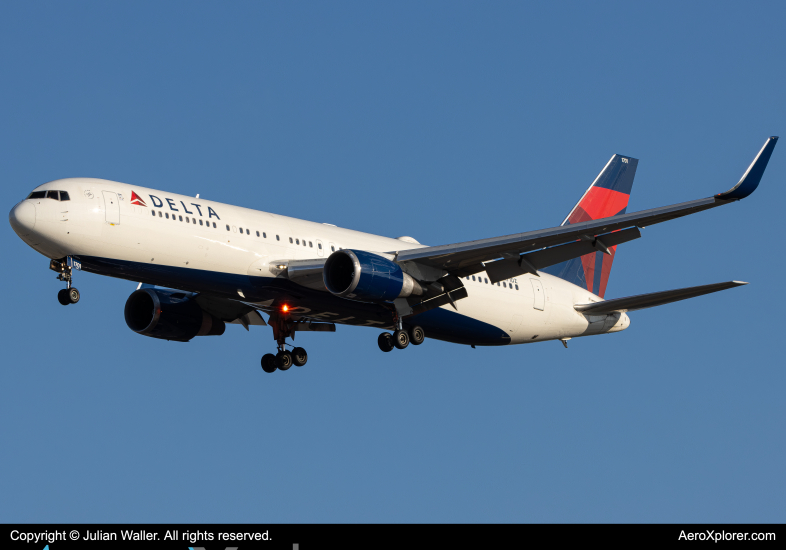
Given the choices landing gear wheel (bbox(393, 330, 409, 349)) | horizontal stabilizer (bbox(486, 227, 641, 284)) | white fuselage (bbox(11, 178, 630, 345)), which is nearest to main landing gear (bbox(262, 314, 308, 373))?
white fuselage (bbox(11, 178, 630, 345))

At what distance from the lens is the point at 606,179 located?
4656 cm

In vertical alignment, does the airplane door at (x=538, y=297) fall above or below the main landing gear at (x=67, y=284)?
above

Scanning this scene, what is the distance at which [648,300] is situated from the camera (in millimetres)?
36562

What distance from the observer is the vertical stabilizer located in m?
43.4

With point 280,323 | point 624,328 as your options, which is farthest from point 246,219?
point 624,328

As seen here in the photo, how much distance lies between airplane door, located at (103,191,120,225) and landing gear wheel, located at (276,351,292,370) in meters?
10.3

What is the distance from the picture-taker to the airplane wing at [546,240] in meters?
27.9

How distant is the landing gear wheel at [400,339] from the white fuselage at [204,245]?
3.89 ft

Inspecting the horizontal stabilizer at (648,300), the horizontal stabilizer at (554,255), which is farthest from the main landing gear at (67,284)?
the horizontal stabilizer at (648,300)

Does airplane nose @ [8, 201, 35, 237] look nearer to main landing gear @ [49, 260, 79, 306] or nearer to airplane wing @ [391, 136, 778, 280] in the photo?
main landing gear @ [49, 260, 79, 306]

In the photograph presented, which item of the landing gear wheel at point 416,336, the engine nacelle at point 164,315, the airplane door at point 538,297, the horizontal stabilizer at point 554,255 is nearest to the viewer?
the horizontal stabilizer at point 554,255

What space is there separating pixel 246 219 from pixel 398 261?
5.21 m

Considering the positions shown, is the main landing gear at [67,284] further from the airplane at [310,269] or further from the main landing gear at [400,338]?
the main landing gear at [400,338]
